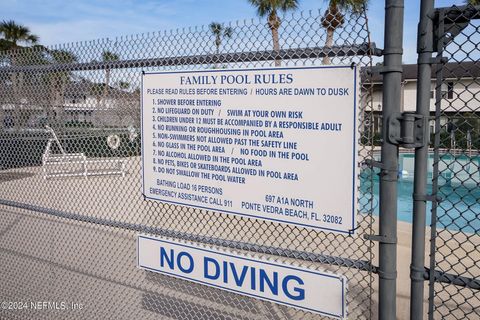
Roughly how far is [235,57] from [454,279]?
164 centimetres

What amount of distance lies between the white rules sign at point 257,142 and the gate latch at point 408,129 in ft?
0.59

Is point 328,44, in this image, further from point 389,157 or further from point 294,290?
point 294,290

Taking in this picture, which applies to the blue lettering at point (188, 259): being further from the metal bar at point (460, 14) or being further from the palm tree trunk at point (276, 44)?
the metal bar at point (460, 14)

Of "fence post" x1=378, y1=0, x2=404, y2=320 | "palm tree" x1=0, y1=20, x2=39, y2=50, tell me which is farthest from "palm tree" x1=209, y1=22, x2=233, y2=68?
"palm tree" x1=0, y1=20, x2=39, y2=50

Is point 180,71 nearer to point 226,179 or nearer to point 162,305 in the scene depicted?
point 226,179

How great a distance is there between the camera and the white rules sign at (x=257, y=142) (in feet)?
7.03

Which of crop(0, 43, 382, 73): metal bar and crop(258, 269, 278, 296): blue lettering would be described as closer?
crop(0, 43, 382, 73): metal bar

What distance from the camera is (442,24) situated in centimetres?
193

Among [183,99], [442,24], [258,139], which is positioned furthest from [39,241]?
[442,24]

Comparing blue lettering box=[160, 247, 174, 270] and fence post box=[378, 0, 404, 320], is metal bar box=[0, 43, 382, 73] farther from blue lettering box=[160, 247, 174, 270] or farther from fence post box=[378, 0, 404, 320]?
blue lettering box=[160, 247, 174, 270]

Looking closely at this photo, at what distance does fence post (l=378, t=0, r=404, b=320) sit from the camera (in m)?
1.98

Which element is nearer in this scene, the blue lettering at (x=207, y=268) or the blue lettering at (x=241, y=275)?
the blue lettering at (x=241, y=275)

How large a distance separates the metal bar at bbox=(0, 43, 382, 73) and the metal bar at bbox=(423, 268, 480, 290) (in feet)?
3.61

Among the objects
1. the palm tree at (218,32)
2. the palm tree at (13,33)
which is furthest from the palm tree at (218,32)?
the palm tree at (13,33)
